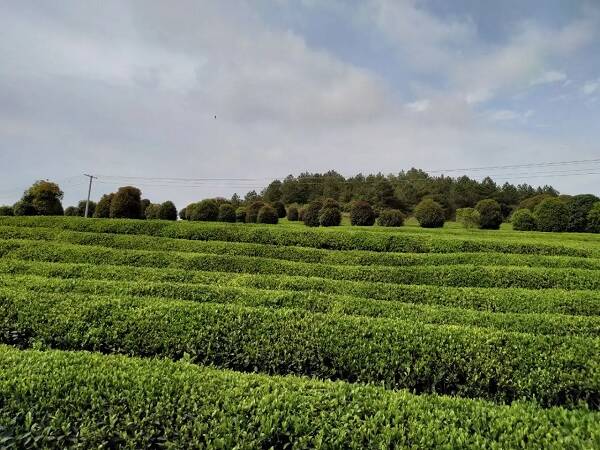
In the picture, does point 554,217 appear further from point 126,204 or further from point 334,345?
point 126,204

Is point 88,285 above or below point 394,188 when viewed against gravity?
below

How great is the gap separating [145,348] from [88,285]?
13.7 feet

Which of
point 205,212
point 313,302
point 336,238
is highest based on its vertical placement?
point 205,212

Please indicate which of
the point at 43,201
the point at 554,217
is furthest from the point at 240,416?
the point at 43,201

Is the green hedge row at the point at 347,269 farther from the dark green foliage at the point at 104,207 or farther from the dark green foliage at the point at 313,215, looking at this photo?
the dark green foliage at the point at 104,207

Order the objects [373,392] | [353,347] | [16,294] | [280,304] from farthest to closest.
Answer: [280,304] → [16,294] → [353,347] → [373,392]

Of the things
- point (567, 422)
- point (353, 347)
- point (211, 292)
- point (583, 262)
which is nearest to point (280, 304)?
point (211, 292)

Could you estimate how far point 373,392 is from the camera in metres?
5.29

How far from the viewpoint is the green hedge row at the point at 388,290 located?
1145 centimetres

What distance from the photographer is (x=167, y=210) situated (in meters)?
46.0

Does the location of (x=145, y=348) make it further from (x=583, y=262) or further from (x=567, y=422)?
(x=583, y=262)

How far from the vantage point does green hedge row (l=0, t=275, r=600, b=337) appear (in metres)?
9.01

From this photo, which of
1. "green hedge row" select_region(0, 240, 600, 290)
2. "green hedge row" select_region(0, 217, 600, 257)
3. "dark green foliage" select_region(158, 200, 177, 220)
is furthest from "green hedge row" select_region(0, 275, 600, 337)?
"dark green foliage" select_region(158, 200, 177, 220)

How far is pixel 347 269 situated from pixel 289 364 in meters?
8.99
